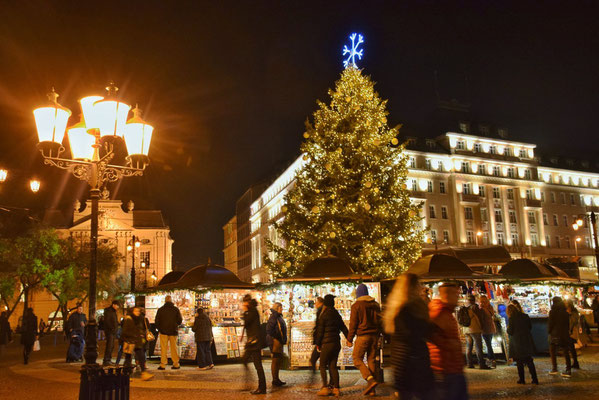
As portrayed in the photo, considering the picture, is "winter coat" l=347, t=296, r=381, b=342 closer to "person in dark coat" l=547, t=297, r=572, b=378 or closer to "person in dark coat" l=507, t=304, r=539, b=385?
"person in dark coat" l=507, t=304, r=539, b=385

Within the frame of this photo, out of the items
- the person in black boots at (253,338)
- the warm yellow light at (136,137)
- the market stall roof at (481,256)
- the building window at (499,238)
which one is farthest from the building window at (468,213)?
the warm yellow light at (136,137)

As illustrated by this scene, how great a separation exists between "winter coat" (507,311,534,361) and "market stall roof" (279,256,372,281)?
15.1 feet

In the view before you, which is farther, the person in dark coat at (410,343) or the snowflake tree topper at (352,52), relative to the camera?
the snowflake tree topper at (352,52)

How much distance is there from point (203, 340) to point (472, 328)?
7583mm

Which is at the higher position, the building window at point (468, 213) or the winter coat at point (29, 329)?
the building window at point (468, 213)

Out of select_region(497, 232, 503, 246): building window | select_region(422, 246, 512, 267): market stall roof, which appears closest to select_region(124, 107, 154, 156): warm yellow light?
select_region(422, 246, 512, 267): market stall roof

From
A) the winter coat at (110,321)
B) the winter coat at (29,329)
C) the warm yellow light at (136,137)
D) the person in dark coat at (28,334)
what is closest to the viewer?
the warm yellow light at (136,137)

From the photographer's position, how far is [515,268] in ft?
63.5

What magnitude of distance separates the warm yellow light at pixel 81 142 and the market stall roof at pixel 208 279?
8597 millimetres

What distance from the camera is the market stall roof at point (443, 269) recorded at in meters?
16.7

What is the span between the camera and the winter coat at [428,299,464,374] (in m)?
5.66

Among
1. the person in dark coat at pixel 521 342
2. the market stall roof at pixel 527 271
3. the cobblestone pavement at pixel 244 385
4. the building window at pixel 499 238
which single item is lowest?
the cobblestone pavement at pixel 244 385

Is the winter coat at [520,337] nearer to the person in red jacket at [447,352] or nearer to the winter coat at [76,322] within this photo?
the person in red jacket at [447,352]

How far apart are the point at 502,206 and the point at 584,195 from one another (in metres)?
18.0
